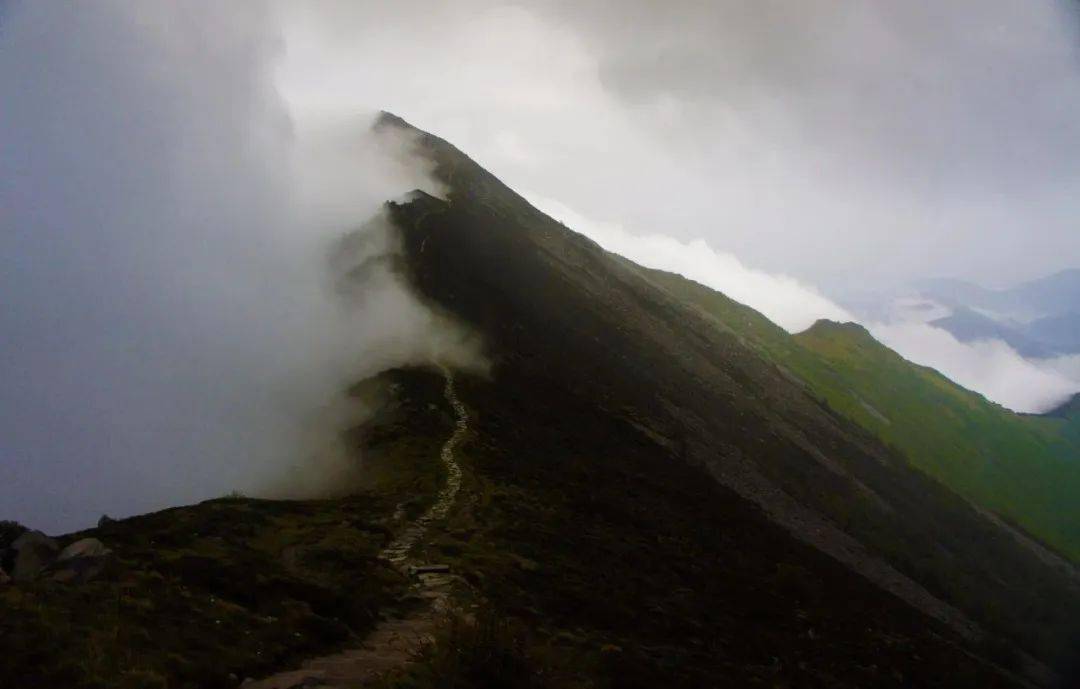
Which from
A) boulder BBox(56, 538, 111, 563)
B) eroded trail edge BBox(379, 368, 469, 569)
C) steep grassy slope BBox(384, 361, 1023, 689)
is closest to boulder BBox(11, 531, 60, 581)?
boulder BBox(56, 538, 111, 563)

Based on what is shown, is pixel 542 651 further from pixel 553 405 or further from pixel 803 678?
pixel 553 405

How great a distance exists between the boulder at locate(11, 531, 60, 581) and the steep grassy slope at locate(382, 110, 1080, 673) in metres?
48.8

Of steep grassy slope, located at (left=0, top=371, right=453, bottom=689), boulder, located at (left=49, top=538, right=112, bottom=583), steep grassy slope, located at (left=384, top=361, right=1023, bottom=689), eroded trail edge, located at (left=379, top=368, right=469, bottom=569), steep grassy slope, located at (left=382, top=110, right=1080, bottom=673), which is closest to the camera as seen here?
steep grassy slope, located at (left=0, top=371, right=453, bottom=689)

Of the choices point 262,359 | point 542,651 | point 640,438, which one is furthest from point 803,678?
point 262,359

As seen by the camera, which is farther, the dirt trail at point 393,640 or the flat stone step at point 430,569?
the flat stone step at point 430,569

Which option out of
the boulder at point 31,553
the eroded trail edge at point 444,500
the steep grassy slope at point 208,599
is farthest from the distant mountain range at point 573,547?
the boulder at point 31,553

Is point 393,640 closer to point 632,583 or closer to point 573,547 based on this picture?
point 632,583

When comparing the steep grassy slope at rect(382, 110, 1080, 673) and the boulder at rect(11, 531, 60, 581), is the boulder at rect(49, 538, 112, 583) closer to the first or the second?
the boulder at rect(11, 531, 60, 581)

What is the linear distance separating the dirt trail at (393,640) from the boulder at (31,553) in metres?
9.45

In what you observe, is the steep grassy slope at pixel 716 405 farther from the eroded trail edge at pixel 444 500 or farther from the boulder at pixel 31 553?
the boulder at pixel 31 553

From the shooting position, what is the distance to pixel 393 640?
18969mm

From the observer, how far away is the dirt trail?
49.3 ft

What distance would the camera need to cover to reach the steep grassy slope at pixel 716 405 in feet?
227

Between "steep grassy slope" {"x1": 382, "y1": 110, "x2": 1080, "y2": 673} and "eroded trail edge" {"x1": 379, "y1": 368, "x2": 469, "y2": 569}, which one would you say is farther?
"steep grassy slope" {"x1": 382, "y1": 110, "x2": 1080, "y2": 673}
